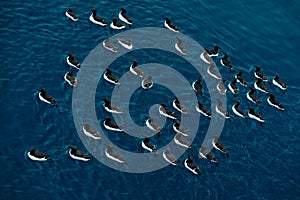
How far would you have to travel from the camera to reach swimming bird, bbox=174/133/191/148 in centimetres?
3944

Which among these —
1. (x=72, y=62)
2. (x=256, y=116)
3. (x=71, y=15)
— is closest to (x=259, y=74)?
(x=256, y=116)

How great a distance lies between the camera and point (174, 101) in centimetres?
4294

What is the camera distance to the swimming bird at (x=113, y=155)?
37031 mm

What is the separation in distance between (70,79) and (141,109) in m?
6.14

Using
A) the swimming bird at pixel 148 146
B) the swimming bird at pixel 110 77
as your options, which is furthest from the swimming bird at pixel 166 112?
the swimming bird at pixel 110 77

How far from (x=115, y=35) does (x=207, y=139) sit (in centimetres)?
1388

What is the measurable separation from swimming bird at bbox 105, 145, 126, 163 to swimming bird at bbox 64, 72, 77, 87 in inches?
278

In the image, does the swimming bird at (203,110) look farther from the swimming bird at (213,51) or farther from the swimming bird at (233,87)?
the swimming bird at (213,51)

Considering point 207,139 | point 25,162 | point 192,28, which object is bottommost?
point 25,162

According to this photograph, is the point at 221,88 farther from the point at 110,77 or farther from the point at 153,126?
the point at 110,77

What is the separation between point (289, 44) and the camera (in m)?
54.7

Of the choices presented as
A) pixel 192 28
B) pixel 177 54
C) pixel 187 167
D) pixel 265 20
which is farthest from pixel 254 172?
pixel 265 20

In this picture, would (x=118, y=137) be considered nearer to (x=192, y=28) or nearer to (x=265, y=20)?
(x=192, y=28)

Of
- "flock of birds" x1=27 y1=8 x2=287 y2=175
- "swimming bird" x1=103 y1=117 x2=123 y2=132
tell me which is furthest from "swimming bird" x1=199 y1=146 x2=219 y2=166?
"swimming bird" x1=103 y1=117 x2=123 y2=132
